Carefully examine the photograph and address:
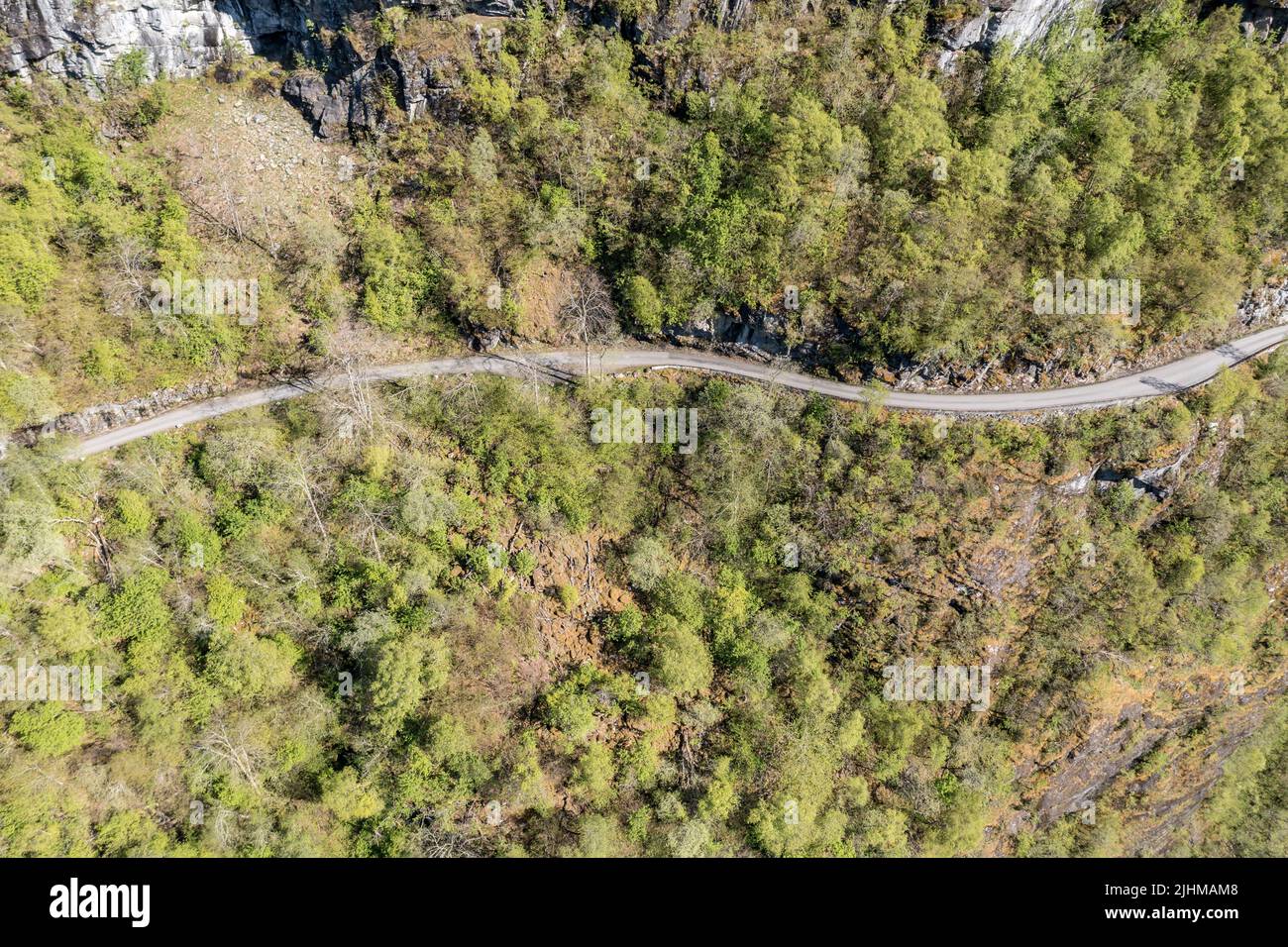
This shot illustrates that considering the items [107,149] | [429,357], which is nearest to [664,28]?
[429,357]

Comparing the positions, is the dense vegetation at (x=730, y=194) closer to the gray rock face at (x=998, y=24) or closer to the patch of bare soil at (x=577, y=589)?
the gray rock face at (x=998, y=24)

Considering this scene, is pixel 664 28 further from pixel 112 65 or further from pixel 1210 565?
pixel 1210 565

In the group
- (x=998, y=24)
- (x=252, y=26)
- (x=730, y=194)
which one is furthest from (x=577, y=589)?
(x=998, y=24)

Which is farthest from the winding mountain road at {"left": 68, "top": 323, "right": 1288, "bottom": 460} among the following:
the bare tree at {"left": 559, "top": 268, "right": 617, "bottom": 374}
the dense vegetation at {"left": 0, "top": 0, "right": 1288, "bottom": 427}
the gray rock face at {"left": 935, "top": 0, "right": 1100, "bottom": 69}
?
the gray rock face at {"left": 935, "top": 0, "right": 1100, "bottom": 69}

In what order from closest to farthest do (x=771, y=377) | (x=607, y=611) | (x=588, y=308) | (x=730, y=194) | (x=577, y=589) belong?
(x=577, y=589)
(x=607, y=611)
(x=730, y=194)
(x=588, y=308)
(x=771, y=377)

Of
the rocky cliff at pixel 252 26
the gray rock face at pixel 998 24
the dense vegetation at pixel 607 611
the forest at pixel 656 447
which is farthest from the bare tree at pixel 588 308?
the gray rock face at pixel 998 24

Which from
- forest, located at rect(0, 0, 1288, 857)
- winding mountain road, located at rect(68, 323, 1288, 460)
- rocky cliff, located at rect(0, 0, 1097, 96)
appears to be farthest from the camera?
winding mountain road, located at rect(68, 323, 1288, 460)

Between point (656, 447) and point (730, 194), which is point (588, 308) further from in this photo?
point (730, 194)

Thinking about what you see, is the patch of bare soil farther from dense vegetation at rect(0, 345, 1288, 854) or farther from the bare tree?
the bare tree
